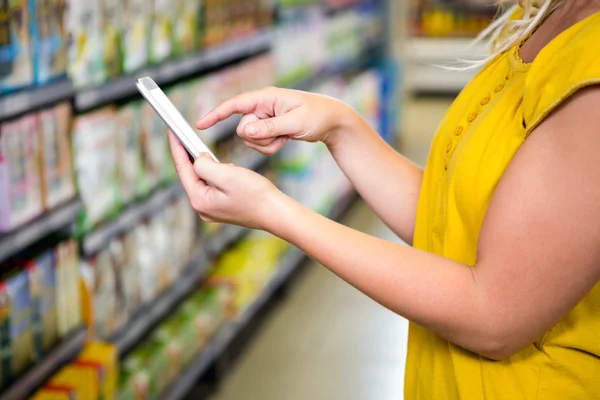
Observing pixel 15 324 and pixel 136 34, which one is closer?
pixel 15 324

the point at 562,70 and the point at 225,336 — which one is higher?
the point at 562,70

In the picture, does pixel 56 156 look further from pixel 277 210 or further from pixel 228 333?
pixel 228 333

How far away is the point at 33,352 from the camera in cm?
200

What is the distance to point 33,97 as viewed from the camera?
6.00 feet

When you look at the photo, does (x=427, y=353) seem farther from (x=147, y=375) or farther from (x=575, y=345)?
(x=147, y=375)

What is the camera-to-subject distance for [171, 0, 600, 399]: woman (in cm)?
98

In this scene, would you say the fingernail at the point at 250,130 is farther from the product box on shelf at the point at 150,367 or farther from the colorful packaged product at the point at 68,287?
the product box on shelf at the point at 150,367

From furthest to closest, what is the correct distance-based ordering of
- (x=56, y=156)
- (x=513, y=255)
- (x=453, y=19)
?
(x=453, y=19) < (x=56, y=156) < (x=513, y=255)

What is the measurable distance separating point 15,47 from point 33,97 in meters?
0.12

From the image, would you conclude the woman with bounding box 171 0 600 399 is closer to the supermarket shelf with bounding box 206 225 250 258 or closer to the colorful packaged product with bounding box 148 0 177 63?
the colorful packaged product with bounding box 148 0 177 63

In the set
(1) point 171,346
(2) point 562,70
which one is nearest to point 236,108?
(2) point 562,70

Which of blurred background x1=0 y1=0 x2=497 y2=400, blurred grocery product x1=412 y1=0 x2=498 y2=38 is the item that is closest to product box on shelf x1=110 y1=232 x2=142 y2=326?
blurred background x1=0 y1=0 x2=497 y2=400

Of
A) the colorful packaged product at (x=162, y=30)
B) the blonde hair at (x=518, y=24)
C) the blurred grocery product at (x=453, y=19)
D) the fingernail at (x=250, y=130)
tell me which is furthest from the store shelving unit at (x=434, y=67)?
the fingernail at (x=250, y=130)

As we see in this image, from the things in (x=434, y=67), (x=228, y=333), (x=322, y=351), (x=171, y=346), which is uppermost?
(x=171, y=346)
